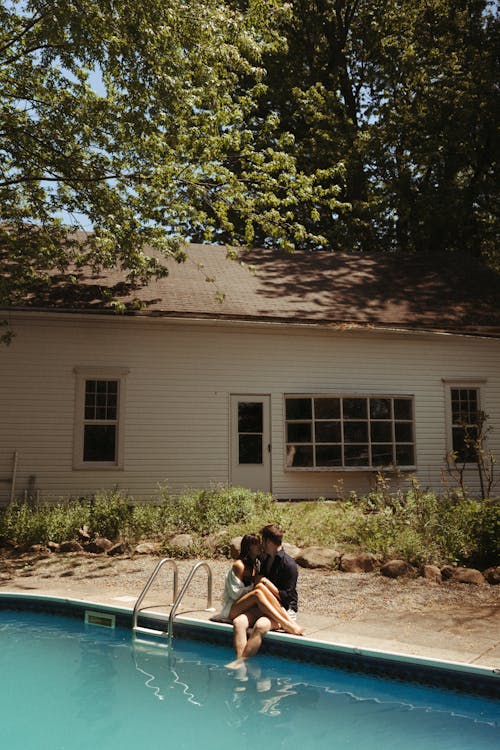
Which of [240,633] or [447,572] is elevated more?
[447,572]

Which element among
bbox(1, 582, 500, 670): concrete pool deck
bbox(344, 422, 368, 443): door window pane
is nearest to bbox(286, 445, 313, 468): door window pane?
bbox(344, 422, 368, 443): door window pane

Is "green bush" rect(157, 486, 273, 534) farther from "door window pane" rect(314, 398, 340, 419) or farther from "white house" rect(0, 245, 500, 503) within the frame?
"door window pane" rect(314, 398, 340, 419)

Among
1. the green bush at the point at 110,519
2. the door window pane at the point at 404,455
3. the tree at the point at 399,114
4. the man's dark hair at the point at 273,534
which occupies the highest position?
the tree at the point at 399,114

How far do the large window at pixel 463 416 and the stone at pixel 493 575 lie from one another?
823cm

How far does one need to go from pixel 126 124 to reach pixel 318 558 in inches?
324

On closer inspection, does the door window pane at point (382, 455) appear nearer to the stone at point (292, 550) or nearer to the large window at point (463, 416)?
the large window at point (463, 416)

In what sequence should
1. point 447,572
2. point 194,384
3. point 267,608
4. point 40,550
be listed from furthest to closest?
point 194,384
point 40,550
point 447,572
point 267,608

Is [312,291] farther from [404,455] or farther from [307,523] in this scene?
[307,523]

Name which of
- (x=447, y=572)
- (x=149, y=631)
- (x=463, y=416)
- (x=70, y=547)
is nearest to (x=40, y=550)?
(x=70, y=547)

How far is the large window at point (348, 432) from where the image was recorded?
15.9 metres

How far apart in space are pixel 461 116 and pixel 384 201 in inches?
164

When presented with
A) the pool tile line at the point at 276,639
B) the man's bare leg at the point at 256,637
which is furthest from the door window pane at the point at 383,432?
the man's bare leg at the point at 256,637

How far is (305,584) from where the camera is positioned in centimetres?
867

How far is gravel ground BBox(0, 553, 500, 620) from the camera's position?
7625 millimetres
